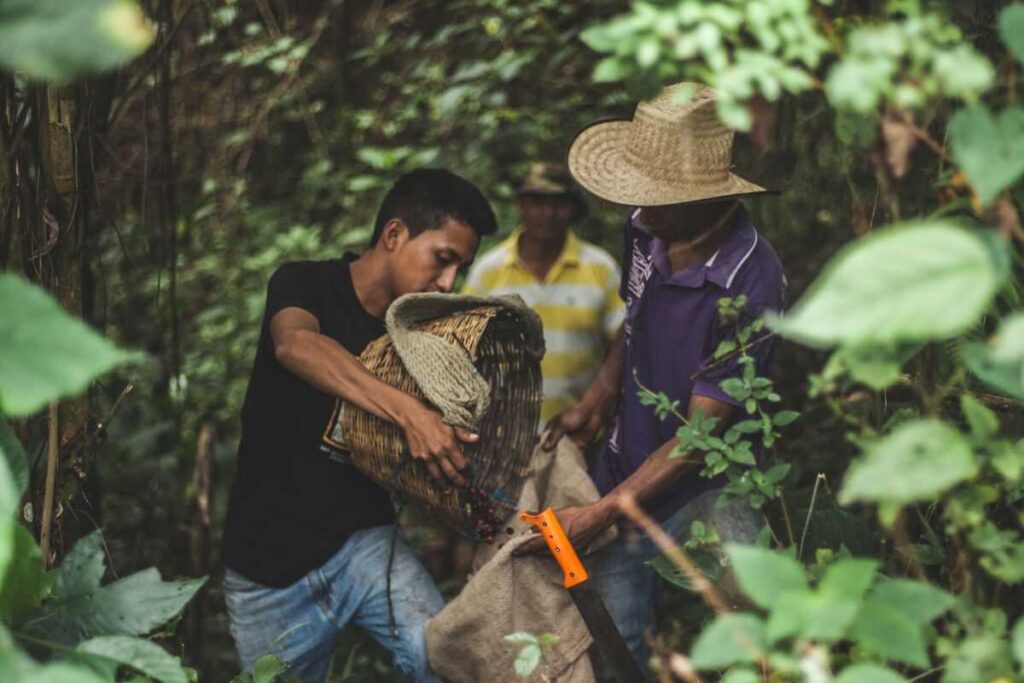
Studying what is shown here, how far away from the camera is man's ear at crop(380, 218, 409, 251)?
127 inches

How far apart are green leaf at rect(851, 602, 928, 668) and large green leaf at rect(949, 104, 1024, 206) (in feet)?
1.66

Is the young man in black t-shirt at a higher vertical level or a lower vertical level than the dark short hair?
lower

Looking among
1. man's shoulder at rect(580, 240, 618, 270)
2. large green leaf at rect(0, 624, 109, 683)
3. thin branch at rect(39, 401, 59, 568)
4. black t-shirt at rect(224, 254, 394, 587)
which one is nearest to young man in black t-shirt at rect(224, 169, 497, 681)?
black t-shirt at rect(224, 254, 394, 587)

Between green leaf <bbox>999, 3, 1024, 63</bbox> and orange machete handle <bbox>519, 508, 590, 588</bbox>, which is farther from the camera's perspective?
orange machete handle <bbox>519, 508, 590, 588</bbox>

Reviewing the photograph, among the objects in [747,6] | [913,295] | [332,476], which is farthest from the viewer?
[332,476]

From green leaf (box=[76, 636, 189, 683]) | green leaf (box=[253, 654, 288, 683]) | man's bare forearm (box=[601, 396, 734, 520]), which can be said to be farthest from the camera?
man's bare forearm (box=[601, 396, 734, 520])

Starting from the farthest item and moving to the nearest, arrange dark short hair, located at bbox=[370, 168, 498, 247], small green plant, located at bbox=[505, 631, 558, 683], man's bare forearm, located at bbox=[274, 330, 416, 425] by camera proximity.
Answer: dark short hair, located at bbox=[370, 168, 498, 247] < man's bare forearm, located at bbox=[274, 330, 416, 425] < small green plant, located at bbox=[505, 631, 558, 683]

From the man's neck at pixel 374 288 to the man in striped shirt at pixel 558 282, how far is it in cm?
124

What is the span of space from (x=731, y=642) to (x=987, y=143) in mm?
663

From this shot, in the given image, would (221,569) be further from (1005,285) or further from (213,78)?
(1005,285)

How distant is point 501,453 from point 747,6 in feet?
5.70

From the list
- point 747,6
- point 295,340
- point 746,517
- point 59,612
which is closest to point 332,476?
point 295,340

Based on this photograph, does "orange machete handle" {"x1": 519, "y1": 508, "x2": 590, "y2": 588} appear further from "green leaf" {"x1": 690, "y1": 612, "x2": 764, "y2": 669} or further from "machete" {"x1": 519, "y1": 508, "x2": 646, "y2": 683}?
"green leaf" {"x1": 690, "y1": 612, "x2": 764, "y2": 669}

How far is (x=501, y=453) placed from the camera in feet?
9.63
